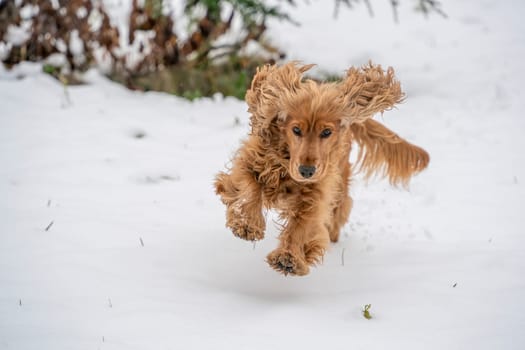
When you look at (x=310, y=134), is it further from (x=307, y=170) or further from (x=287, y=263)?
(x=287, y=263)

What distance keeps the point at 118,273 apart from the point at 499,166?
328 cm

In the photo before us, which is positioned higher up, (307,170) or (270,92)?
(270,92)

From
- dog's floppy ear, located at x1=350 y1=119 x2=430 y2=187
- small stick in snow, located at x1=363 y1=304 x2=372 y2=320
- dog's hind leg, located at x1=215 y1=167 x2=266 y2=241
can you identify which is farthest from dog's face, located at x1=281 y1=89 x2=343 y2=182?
dog's floppy ear, located at x1=350 y1=119 x2=430 y2=187

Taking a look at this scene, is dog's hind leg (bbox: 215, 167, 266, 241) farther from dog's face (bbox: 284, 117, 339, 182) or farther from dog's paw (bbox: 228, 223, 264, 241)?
dog's face (bbox: 284, 117, 339, 182)

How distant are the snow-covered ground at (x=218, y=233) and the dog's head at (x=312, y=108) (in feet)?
2.43

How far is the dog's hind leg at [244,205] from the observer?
2.94m

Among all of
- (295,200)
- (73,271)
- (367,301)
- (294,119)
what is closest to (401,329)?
(367,301)

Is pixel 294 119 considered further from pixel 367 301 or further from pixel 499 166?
pixel 499 166

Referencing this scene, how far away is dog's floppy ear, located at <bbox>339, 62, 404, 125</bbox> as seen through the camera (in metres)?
3.04

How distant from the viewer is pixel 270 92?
9.90 ft

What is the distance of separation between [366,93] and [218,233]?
4.19 ft

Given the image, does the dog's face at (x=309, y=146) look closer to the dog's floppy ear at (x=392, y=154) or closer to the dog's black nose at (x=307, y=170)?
the dog's black nose at (x=307, y=170)

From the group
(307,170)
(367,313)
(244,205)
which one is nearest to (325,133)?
(307,170)

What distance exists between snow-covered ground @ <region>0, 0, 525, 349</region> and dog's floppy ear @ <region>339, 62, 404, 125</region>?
0.93 metres
